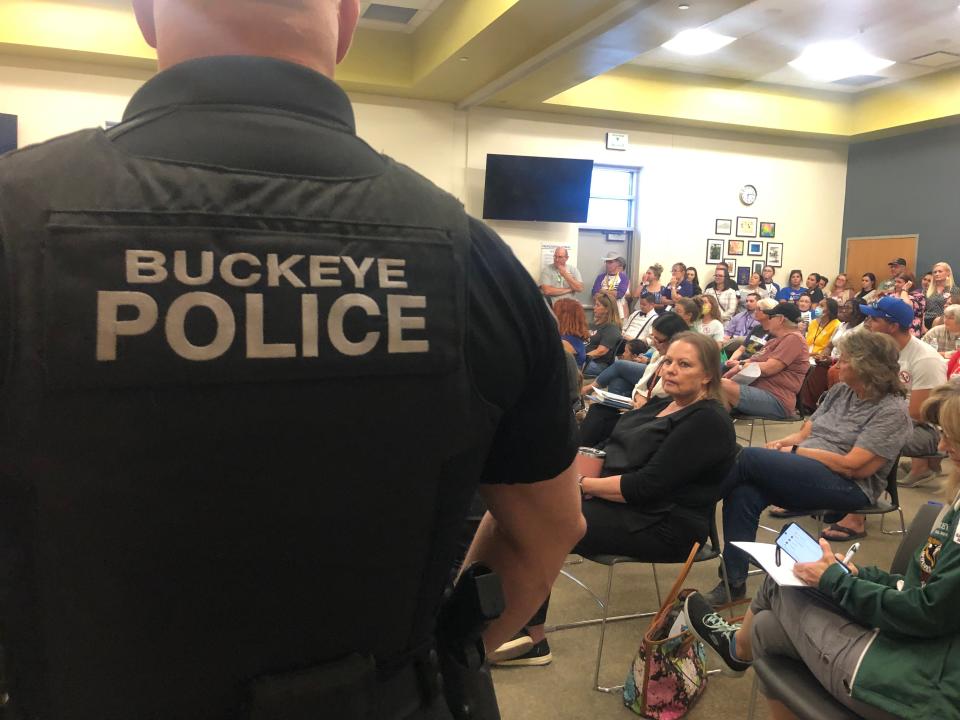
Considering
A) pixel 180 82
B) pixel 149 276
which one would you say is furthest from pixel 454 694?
pixel 180 82

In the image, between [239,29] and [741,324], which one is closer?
[239,29]

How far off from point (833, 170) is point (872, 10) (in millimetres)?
4601

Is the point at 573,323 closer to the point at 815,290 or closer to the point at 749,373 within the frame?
the point at 749,373

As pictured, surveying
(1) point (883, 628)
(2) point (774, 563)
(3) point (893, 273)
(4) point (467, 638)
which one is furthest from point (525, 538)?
(3) point (893, 273)

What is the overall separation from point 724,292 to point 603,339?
4.81 meters

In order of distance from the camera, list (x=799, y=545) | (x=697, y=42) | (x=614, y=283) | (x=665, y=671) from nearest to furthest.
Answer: (x=799, y=545) → (x=665, y=671) → (x=697, y=42) → (x=614, y=283)

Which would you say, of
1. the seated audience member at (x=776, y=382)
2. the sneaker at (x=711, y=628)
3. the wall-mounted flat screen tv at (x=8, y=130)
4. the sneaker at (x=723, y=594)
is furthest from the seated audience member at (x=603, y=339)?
the wall-mounted flat screen tv at (x=8, y=130)

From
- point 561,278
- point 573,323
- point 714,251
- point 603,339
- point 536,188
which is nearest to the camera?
point 573,323

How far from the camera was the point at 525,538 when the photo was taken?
943 mm

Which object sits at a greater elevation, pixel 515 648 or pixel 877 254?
pixel 877 254

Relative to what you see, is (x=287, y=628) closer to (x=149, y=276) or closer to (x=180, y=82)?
(x=149, y=276)

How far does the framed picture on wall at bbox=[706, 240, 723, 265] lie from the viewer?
10789 mm

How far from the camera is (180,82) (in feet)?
2.24

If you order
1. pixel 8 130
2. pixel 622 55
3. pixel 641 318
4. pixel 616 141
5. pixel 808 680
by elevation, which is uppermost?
pixel 622 55
